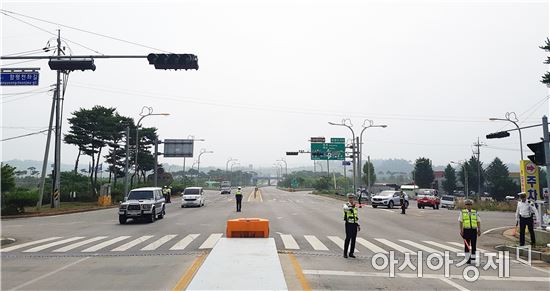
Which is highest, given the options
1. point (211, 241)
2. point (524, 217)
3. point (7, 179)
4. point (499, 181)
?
point (499, 181)

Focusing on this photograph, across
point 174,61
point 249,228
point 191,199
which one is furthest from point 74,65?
point 191,199

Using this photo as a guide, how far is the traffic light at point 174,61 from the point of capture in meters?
14.0

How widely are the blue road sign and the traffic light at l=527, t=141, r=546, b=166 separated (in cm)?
1831

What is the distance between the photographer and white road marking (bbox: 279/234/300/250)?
14.1 metres

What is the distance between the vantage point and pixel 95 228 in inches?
Answer: 819

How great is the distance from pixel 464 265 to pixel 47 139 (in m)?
31.6

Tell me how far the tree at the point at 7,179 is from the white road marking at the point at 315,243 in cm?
2345

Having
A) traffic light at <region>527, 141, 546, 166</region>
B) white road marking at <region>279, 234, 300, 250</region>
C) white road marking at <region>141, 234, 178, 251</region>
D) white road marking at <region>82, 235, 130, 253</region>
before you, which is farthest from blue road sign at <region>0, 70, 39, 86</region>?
traffic light at <region>527, 141, 546, 166</region>

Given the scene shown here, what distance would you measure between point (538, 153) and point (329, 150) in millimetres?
46032

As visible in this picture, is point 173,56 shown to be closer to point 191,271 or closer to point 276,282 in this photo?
point 191,271

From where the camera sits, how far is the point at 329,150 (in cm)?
5966

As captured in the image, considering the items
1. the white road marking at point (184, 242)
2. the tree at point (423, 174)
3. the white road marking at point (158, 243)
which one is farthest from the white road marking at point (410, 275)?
the tree at point (423, 174)

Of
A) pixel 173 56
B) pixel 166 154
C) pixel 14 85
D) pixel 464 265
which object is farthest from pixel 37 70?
pixel 166 154

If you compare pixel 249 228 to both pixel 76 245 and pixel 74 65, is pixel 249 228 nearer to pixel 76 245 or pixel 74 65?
pixel 76 245
